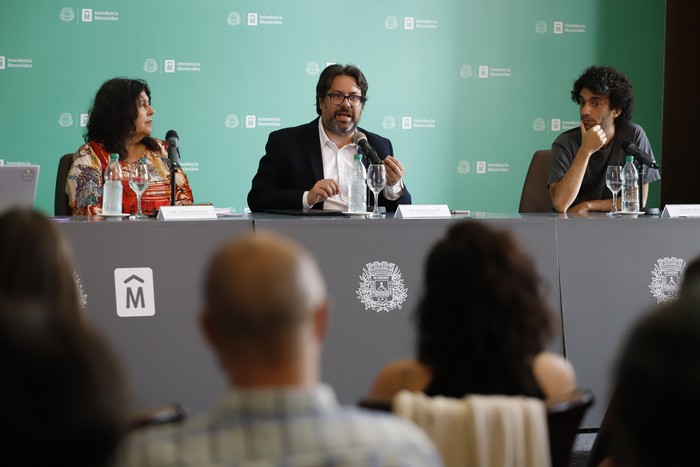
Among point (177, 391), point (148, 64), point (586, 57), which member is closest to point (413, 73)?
point (586, 57)

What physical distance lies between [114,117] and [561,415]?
3189mm

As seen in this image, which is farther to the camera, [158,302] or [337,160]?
[337,160]

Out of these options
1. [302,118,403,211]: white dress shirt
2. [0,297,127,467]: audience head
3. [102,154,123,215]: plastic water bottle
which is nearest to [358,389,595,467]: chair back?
[0,297,127,467]: audience head

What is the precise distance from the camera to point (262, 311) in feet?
3.41

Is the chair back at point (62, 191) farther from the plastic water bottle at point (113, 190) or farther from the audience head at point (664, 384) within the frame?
the audience head at point (664, 384)

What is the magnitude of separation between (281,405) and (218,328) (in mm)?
120

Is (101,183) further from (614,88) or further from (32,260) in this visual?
(32,260)

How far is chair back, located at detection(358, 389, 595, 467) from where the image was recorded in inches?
54.5

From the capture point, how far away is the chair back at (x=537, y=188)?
4410 millimetres

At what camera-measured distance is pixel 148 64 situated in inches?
230

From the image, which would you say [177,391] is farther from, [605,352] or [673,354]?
[673,354]

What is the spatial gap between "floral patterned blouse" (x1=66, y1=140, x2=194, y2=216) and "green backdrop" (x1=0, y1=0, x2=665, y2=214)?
5.65 ft

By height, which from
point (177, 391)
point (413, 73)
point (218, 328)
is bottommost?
point (177, 391)

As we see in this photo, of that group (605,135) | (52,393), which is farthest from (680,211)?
(52,393)
